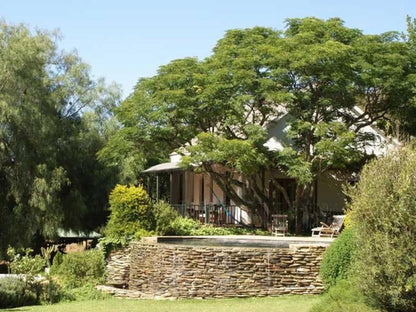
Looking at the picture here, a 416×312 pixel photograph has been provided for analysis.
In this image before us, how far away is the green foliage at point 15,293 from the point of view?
16.9m

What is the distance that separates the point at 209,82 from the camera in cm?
2853

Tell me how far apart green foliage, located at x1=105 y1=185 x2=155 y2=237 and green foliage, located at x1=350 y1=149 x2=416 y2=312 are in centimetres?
1034

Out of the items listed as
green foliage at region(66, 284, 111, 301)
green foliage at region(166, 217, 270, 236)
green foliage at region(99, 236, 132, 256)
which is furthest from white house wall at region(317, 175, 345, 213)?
green foliage at region(66, 284, 111, 301)

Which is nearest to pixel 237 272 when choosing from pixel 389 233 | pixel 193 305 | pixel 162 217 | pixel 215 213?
pixel 193 305

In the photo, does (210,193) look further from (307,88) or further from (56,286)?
Result: (56,286)

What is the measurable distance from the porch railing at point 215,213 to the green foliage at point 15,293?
541 inches

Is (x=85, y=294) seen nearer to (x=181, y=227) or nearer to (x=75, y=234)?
(x=181, y=227)

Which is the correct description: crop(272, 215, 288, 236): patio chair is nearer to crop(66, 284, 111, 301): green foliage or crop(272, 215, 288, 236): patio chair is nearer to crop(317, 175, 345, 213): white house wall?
crop(317, 175, 345, 213): white house wall

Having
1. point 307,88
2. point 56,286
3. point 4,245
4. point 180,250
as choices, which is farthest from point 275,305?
point 4,245

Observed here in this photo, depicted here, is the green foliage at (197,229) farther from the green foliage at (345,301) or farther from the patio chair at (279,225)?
the green foliage at (345,301)

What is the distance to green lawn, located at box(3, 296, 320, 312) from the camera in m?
15.0

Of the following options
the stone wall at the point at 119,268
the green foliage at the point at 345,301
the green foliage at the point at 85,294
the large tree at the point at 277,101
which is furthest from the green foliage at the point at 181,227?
the green foliage at the point at 345,301

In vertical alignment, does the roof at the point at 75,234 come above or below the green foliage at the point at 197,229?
below

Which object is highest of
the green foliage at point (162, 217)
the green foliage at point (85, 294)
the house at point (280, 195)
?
the house at point (280, 195)
